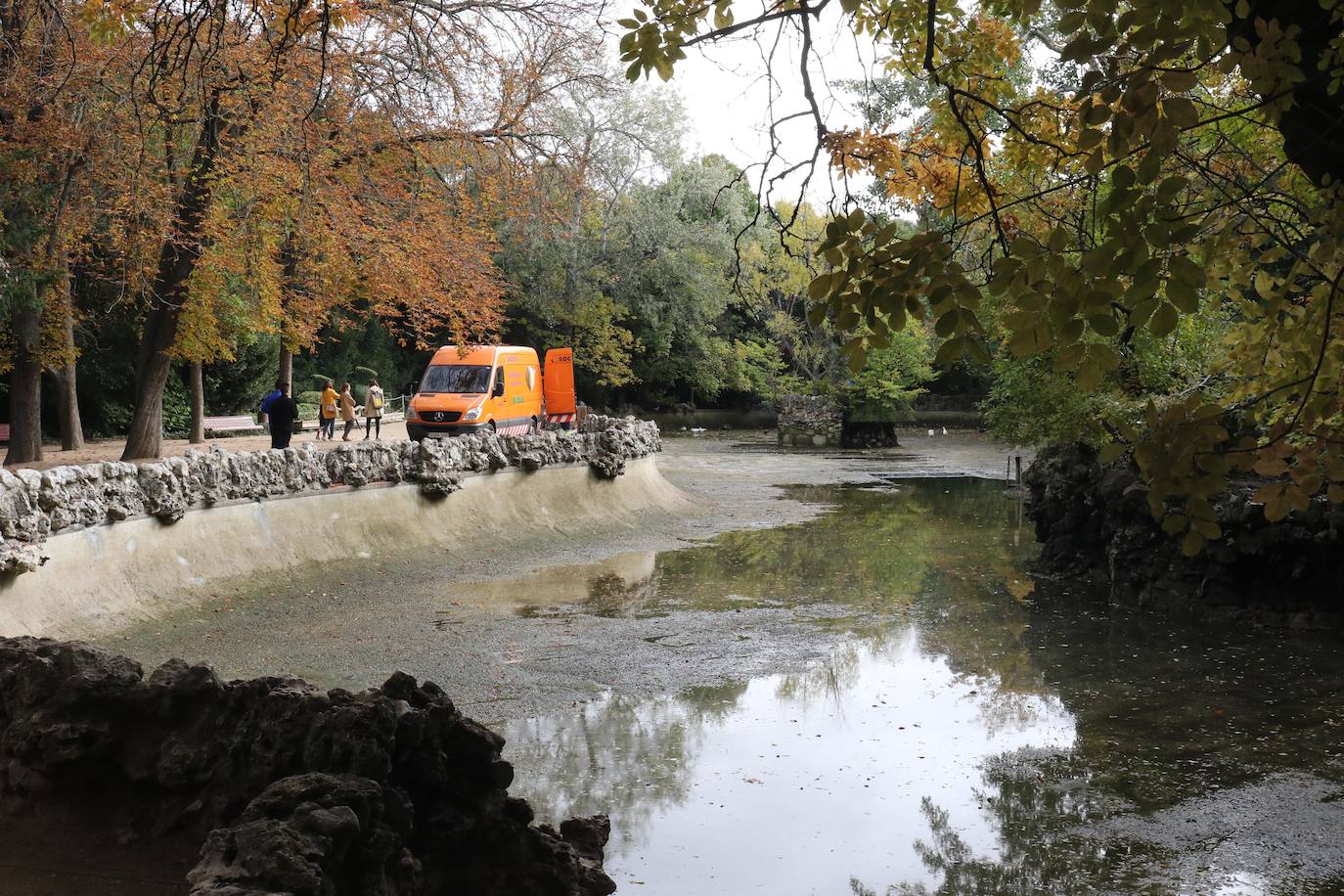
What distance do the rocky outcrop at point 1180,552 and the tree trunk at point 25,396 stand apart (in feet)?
52.2

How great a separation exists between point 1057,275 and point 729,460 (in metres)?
31.6

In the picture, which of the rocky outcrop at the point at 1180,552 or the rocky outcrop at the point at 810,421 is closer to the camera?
the rocky outcrop at the point at 1180,552

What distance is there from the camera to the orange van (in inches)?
980

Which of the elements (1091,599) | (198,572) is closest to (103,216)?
(198,572)

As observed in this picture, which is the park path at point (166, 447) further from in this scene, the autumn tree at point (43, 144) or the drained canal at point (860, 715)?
the drained canal at point (860, 715)

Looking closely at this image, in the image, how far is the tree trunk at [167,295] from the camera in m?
17.2

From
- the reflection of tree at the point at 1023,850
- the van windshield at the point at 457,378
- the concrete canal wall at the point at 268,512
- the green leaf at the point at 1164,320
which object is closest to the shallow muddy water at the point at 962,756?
the reflection of tree at the point at 1023,850

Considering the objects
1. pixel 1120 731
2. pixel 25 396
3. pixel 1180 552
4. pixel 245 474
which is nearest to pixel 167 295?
pixel 25 396

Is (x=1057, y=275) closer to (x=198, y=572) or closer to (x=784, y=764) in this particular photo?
(x=784, y=764)

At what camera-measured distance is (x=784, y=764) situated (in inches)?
314

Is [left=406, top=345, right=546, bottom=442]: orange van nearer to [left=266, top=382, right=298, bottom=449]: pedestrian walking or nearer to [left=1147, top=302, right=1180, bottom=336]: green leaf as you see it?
[left=266, top=382, right=298, bottom=449]: pedestrian walking

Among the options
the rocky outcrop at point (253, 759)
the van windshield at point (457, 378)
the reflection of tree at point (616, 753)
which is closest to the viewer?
the rocky outcrop at point (253, 759)

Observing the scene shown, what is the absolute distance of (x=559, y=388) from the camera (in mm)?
28672

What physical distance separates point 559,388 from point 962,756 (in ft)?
69.8
